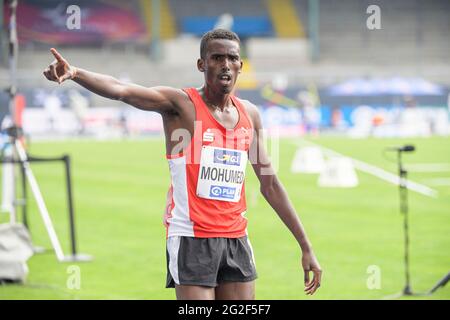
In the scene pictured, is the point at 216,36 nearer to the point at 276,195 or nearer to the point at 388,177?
the point at 276,195

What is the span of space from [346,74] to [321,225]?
1400 inches

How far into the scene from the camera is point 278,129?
41375mm

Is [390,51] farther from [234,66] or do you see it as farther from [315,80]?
[234,66]

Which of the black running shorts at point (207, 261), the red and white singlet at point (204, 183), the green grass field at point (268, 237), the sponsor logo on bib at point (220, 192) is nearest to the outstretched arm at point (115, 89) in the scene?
the red and white singlet at point (204, 183)

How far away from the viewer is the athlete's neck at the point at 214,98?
5102 mm

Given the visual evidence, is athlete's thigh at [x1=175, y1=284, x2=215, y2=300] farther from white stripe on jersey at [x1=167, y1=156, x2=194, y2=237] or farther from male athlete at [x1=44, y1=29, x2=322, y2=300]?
white stripe on jersey at [x1=167, y1=156, x2=194, y2=237]

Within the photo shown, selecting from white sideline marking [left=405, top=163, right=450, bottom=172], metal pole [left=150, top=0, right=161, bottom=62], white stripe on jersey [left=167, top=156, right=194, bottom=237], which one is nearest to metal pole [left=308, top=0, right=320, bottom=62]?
metal pole [left=150, top=0, right=161, bottom=62]

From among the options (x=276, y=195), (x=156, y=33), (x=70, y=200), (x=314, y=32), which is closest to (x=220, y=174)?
(x=276, y=195)

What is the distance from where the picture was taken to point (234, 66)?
197 inches

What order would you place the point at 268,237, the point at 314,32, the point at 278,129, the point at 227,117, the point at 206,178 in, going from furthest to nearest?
the point at 314,32
the point at 278,129
the point at 268,237
the point at 227,117
the point at 206,178

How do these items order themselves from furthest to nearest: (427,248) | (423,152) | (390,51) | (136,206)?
(390,51)
(423,152)
(136,206)
(427,248)

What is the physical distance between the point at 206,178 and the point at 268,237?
317 inches
